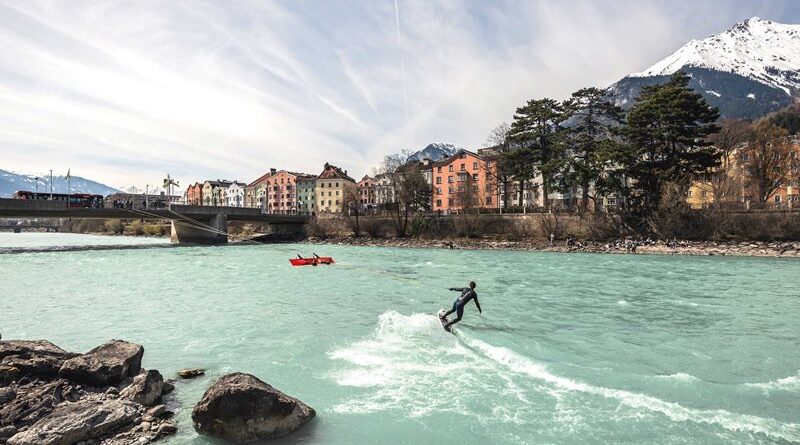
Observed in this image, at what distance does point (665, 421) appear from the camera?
882 centimetres

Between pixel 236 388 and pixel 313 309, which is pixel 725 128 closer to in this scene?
pixel 313 309

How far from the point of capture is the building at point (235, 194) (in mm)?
156750

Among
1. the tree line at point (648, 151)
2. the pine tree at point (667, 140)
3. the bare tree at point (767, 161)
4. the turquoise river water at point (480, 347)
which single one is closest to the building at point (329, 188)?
the tree line at point (648, 151)

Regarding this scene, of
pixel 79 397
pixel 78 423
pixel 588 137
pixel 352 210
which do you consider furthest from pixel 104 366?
pixel 352 210

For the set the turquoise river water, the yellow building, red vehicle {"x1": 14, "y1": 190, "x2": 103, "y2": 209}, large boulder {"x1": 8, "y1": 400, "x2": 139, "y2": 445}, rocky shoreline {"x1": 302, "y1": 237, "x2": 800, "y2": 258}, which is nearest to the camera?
large boulder {"x1": 8, "y1": 400, "x2": 139, "y2": 445}

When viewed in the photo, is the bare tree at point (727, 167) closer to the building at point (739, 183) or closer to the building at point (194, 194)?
the building at point (739, 183)

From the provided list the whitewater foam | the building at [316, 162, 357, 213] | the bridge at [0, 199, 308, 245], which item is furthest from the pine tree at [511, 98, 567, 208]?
the building at [316, 162, 357, 213]

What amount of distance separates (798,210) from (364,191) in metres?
97.4

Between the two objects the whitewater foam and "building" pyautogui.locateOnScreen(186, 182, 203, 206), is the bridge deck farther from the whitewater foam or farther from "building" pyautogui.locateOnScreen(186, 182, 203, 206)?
"building" pyautogui.locateOnScreen(186, 182, 203, 206)

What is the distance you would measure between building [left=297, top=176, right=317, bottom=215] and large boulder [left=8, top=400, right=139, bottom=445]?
410ft

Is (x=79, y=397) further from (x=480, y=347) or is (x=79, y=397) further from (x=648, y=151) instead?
(x=648, y=151)

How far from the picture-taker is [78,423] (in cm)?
745

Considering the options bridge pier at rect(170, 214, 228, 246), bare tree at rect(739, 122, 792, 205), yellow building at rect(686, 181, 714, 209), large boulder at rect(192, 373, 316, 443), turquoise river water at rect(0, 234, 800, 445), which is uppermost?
bare tree at rect(739, 122, 792, 205)

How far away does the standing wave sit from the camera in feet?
27.8
